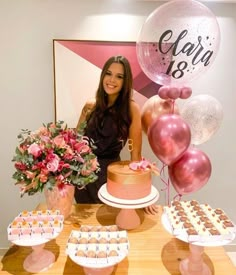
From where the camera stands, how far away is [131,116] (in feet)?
6.03

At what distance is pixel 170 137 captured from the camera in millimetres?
1248

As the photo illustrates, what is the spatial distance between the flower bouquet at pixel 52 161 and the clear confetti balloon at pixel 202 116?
2.02 feet

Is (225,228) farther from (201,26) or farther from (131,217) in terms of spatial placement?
(201,26)

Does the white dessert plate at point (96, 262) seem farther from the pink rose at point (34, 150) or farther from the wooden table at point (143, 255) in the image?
the pink rose at point (34, 150)

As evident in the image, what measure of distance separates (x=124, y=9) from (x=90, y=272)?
5.76 feet

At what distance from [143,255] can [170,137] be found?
0.51 m

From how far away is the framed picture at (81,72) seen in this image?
202cm

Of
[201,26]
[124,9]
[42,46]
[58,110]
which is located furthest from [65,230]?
[124,9]

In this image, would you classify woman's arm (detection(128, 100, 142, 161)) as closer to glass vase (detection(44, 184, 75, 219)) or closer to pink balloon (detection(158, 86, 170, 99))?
pink balloon (detection(158, 86, 170, 99))

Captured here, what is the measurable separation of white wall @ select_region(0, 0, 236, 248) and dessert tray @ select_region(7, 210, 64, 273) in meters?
1.19

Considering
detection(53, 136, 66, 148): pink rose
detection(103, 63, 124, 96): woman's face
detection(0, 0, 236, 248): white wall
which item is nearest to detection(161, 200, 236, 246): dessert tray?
detection(53, 136, 66, 148): pink rose

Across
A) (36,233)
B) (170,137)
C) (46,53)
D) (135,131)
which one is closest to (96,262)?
(36,233)

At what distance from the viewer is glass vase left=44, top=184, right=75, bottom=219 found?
129 centimetres

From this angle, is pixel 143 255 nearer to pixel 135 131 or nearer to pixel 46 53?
pixel 135 131
